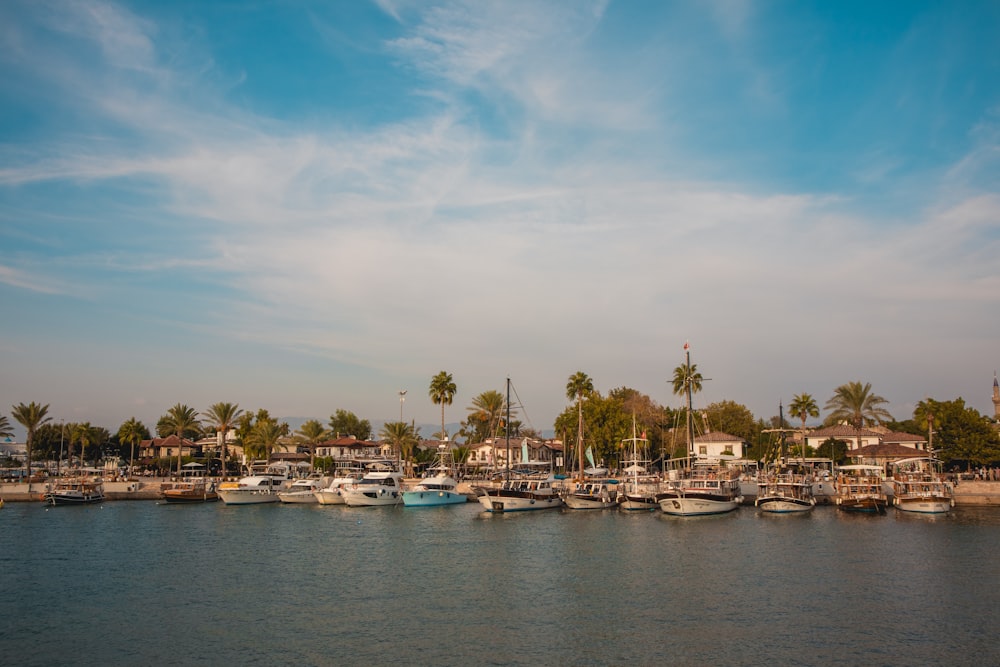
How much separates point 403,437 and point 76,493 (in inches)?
1913

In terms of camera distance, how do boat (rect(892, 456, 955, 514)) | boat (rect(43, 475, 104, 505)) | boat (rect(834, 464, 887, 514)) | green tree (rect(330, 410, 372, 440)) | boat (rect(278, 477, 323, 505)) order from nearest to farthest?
boat (rect(892, 456, 955, 514))
boat (rect(834, 464, 887, 514))
boat (rect(43, 475, 104, 505))
boat (rect(278, 477, 323, 505))
green tree (rect(330, 410, 372, 440))

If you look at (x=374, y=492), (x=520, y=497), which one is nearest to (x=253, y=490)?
(x=374, y=492)

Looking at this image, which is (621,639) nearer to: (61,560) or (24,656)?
(24,656)

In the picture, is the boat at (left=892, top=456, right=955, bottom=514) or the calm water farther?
the boat at (left=892, top=456, right=955, bottom=514)

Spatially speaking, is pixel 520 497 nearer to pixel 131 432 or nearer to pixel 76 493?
pixel 76 493

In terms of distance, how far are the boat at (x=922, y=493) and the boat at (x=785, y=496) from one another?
338 inches

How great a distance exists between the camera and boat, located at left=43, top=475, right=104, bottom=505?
83812 millimetres

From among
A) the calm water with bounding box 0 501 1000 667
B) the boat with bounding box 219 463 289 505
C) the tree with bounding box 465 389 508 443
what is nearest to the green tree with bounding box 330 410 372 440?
the tree with bounding box 465 389 508 443

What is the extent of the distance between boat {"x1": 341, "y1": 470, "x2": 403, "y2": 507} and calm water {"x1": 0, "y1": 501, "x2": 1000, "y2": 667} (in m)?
21.8

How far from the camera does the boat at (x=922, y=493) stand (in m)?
70.6

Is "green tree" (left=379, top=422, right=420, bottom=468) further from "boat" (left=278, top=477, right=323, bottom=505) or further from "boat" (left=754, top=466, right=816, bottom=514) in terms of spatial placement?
"boat" (left=754, top=466, right=816, bottom=514)

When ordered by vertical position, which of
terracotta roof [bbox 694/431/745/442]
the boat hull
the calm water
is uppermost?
terracotta roof [bbox 694/431/745/442]

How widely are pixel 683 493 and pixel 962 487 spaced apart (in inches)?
1397

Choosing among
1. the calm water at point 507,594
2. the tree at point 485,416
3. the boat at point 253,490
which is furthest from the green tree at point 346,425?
the calm water at point 507,594
